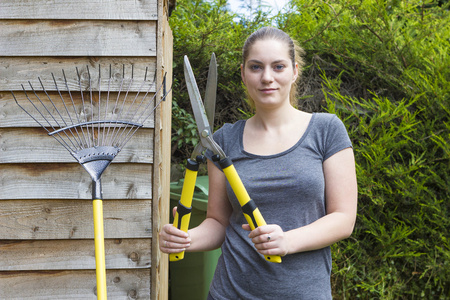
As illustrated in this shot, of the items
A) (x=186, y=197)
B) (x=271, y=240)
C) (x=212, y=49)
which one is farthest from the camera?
(x=212, y=49)

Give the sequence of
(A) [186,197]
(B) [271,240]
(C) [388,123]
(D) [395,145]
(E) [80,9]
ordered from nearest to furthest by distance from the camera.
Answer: (B) [271,240] < (A) [186,197] < (E) [80,9] < (D) [395,145] < (C) [388,123]

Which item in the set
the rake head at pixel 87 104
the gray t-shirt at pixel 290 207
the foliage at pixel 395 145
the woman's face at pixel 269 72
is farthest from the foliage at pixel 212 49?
the gray t-shirt at pixel 290 207

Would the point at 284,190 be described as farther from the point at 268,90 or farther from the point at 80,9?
the point at 80,9

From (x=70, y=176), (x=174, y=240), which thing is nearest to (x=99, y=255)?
(x=174, y=240)

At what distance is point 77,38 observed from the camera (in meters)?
1.98

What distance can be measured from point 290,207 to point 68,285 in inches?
49.4

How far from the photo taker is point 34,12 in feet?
6.43

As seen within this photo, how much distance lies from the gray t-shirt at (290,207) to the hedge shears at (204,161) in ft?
0.31

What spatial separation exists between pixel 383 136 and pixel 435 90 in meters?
0.43

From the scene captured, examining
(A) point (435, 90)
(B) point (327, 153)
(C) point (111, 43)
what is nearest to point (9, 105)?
(C) point (111, 43)

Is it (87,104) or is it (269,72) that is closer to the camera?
(269,72)

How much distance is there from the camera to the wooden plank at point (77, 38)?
196 cm

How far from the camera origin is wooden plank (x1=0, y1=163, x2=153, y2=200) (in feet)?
6.57

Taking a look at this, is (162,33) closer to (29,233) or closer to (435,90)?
(29,233)
